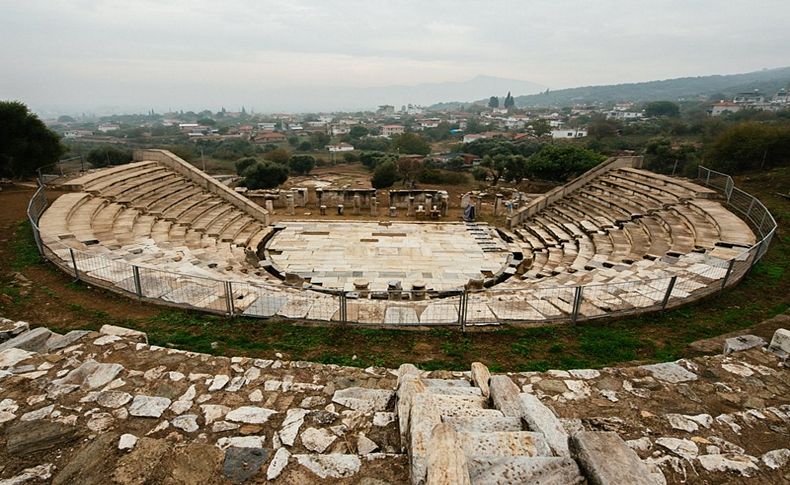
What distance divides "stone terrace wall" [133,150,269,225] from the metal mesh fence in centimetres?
1098

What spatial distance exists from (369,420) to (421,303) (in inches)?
191

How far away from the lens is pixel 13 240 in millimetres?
11219

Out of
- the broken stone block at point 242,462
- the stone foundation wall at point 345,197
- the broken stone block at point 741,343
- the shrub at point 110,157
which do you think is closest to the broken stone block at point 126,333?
the broken stone block at point 242,462

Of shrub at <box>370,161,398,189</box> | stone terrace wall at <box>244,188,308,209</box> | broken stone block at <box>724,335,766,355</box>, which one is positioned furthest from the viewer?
shrub at <box>370,161,398,189</box>

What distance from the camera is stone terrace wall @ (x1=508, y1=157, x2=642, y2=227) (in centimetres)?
2150

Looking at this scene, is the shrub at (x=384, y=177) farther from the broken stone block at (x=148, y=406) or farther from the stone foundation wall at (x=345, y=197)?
the broken stone block at (x=148, y=406)

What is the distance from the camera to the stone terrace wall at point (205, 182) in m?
20.9

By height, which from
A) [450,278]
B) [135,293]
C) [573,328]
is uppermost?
[135,293]

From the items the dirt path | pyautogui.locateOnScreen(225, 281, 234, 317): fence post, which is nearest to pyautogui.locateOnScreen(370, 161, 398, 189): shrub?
the dirt path

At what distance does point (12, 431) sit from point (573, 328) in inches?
326

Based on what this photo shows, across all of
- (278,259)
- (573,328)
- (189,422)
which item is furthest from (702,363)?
(278,259)

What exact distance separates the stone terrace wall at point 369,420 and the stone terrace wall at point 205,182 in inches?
594

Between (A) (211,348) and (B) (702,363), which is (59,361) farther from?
(B) (702,363)

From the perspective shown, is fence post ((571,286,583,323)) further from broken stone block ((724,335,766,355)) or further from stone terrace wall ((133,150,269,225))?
stone terrace wall ((133,150,269,225))
